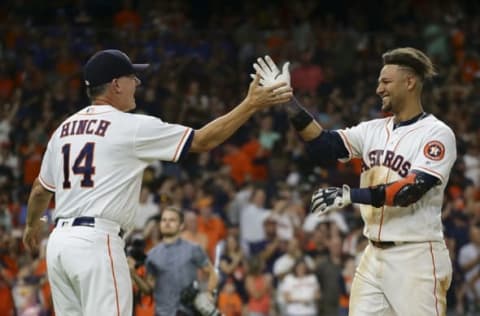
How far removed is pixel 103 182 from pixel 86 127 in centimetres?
36

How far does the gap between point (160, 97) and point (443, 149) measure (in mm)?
10893

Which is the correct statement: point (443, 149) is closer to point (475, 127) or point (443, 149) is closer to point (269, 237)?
point (269, 237)

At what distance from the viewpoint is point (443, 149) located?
6.84 meters

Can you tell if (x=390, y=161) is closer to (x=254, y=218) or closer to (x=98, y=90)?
(x=98, y=90)

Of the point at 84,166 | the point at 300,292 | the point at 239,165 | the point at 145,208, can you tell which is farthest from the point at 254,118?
the point at 84,166

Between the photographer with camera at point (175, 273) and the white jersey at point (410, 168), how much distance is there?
11.0ft

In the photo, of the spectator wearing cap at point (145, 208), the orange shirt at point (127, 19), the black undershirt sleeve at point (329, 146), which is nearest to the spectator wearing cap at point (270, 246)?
the spectator wearing cap at point (145, 208)

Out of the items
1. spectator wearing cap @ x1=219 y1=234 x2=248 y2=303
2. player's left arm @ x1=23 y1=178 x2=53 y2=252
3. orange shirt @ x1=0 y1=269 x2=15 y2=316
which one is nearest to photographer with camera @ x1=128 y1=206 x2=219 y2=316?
orange shirt @ x1=0 y1=269 x2=15 y2=316

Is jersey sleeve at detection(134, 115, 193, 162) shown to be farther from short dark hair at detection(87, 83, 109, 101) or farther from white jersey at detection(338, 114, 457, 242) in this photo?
white jersey at detection(338, 114, 457, 242)

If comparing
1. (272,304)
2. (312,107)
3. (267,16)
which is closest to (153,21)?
(267,16)

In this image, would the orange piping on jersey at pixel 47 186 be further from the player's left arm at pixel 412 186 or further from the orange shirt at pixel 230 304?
the orange shirt at pixel 230 304

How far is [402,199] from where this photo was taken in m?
6.64

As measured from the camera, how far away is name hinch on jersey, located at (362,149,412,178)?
271 inches

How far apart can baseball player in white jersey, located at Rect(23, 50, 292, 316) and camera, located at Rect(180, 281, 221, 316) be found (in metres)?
3.42
